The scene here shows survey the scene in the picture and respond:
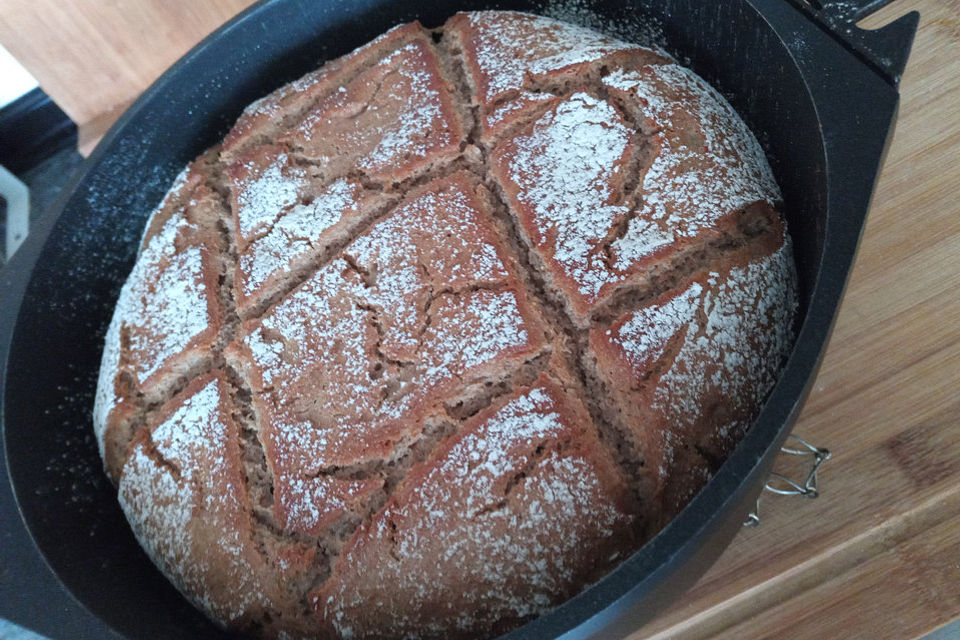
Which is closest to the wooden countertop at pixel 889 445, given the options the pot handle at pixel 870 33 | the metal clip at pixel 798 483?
the metal clip at pixel 798 483

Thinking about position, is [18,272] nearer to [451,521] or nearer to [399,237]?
[399,237]

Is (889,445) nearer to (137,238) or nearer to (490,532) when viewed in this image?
(490,532)

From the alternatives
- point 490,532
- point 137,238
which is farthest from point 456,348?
point 137,238

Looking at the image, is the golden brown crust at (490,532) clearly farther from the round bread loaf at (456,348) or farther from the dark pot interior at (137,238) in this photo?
the dark pot interior at (137,238)

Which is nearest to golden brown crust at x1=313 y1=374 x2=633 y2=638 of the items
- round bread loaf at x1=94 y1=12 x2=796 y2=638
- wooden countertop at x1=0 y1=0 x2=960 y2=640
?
round bread loaf at x1=94 y1=12 x2=796 y2=638

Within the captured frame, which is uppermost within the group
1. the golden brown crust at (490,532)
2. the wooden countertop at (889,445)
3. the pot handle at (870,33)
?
the pot handle at (870,33)

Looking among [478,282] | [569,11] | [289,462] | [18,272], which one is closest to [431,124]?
[478,282]

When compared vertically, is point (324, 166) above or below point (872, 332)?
above
